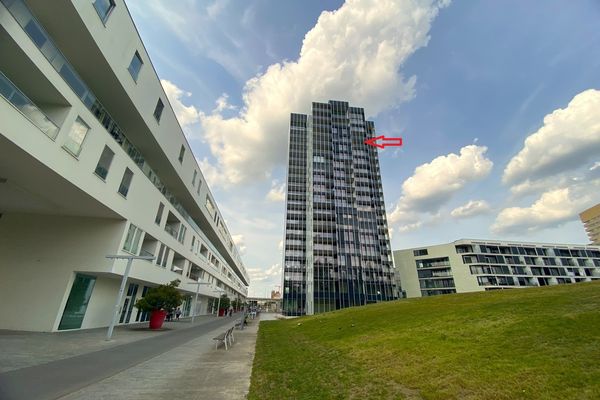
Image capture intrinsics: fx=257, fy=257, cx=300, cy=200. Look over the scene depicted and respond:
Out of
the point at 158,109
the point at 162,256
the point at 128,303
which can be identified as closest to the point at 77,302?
the point at 128,303

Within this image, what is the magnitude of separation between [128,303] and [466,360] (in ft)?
84.6

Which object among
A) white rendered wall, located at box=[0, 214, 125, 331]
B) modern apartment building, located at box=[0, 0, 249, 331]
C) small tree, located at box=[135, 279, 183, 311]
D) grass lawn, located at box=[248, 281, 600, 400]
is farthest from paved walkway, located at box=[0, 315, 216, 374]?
grass lawn, located at box=[248, 281, 600, 400]

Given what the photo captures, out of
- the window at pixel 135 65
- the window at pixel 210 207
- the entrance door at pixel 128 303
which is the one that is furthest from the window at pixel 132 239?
the window at pixel 210 207

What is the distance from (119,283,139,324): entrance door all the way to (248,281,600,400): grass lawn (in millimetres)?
17271

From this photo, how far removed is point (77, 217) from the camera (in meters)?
16.8

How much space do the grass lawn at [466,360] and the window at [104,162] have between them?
13085mm

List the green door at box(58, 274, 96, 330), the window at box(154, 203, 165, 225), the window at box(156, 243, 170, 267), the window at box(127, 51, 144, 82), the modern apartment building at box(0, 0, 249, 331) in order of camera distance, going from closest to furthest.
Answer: the modern apartment building at box(0, 0, 249, 331), the green door at box(58, 274, 96, 330), the window at box(127, 51, 144, 82), the window at box(154, 203, 165, 225), the window at box(156, 243, 170, 267)

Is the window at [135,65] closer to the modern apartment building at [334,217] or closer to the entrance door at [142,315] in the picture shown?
the entrance door at [142,315]

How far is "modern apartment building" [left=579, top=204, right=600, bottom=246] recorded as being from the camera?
137 m

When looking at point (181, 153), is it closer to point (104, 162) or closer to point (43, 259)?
point (104, 162)

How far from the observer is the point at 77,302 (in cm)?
1633

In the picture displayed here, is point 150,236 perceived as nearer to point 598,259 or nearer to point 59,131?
point 59,131

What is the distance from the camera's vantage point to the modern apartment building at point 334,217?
57.8m

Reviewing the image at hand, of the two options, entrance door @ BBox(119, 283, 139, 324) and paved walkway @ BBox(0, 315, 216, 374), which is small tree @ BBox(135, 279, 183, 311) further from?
paved walkway @ BBox(0, 315, 216, 374)
